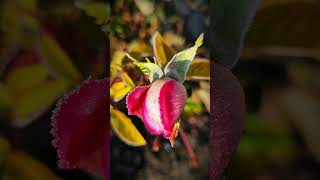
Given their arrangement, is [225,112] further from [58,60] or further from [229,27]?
[58,60]

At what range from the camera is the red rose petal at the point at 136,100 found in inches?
25.3

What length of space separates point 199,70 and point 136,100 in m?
0.09

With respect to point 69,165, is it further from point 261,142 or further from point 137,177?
point 261,142

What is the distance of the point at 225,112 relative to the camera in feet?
2.11

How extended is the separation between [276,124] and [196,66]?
0.41 ft

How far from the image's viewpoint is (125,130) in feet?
2.22

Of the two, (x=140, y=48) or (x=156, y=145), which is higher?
(x=140, y=48)

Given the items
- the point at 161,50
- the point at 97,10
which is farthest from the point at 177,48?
the point at 97,10

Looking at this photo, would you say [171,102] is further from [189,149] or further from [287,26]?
[287,26]

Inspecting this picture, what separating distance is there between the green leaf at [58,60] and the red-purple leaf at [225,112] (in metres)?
0.19

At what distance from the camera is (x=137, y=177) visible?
0.68 meters

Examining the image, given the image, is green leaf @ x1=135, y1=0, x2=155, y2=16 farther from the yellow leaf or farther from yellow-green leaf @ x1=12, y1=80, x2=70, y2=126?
yellow-green leaf @ x1=12, y1=80, x2=70, y2=126

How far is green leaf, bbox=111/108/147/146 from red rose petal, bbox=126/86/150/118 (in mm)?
20

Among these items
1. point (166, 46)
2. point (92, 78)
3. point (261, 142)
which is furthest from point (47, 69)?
point (261, 142)
